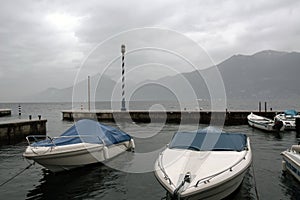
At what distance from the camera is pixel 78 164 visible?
11062 millimetres

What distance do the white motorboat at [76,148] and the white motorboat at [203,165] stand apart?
12.8ft

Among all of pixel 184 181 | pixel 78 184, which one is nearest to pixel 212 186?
pixel 184 181

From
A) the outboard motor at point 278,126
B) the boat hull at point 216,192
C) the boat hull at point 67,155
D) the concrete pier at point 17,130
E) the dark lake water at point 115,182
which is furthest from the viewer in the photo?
the outboard motor at point 278,126

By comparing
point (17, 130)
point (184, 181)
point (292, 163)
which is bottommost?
point (292, 163)

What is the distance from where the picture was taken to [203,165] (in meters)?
7.52

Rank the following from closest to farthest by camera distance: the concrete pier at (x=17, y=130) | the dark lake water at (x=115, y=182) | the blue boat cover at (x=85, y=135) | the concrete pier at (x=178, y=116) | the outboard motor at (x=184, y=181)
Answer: the outboard motor at (x=184, y=181) < the dark lake water at (x=115, y=182) < the blue boat cover at (x=85, y=135) < the concrete pier at (x=17, y=130) < the concrete pier at (x=178, y=116)

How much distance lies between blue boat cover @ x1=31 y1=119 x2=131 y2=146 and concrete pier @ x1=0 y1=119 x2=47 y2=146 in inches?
381

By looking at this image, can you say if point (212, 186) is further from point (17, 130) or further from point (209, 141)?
point (17, 130)

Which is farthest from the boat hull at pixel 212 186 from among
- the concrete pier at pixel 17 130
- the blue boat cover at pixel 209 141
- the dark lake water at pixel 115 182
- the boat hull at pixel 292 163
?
the concrete pier at pixel 17 130

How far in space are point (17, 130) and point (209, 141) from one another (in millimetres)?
16994

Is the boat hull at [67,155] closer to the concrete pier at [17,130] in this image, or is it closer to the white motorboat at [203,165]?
the white motorboat at [203,165]

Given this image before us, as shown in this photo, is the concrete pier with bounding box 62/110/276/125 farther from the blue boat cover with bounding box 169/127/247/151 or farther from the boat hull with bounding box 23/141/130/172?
the blue boat cover with bounding box 169/127/247/151

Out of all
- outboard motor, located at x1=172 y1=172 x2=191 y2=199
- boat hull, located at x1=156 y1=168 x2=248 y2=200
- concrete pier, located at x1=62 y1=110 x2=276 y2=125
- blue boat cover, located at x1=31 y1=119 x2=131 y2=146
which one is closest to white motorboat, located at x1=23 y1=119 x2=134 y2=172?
blue boat cover, located at x1=31 y1=119 x2=131 y2=146

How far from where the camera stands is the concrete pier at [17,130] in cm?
1923
